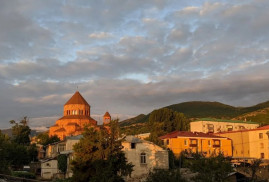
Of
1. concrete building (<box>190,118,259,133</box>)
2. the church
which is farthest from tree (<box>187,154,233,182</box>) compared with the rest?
the church

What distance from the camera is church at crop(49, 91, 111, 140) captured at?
304ft

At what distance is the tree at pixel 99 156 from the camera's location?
28.4 m

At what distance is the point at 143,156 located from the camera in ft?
143

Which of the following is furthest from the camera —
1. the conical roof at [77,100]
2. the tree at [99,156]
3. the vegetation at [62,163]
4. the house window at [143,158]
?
the conical roof at [77,100]

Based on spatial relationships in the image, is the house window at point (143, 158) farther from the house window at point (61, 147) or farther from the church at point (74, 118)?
the church at point (74, 118)

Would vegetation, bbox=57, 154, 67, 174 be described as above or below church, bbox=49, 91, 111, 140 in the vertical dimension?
below

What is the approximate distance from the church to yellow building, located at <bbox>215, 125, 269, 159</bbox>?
34335 mm

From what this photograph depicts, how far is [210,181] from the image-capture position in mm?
19953

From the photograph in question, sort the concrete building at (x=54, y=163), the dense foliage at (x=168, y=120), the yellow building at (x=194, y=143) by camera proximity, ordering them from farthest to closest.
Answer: the dense foliage at (x=168, y=120) → the yellow building at (x=194, y=143) → the concrete building at (x=54, y=163)

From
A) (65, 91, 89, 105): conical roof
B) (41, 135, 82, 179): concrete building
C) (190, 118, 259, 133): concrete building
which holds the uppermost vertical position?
(65, 91, 89, 105): conical roof

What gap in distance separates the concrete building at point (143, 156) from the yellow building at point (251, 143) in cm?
2390

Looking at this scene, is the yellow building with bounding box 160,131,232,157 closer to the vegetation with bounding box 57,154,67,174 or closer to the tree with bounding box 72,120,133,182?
the vegetation with bounding box 57,154,67,174

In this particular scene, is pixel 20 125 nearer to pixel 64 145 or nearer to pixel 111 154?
pixel 64 145

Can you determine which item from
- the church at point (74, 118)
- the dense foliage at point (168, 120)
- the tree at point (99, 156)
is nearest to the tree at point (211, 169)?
the tree at point (99, 156)
